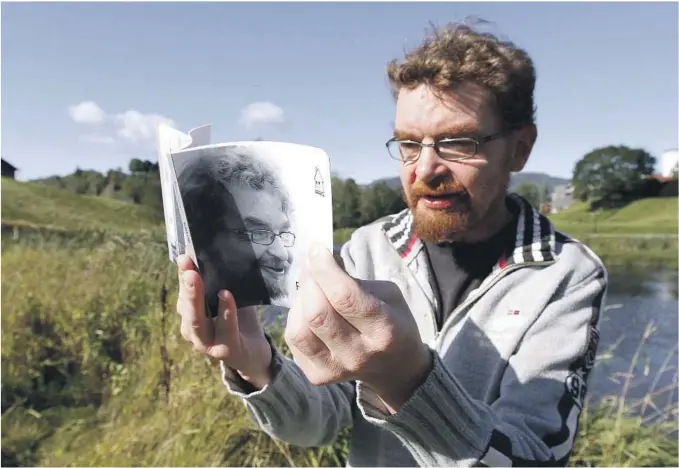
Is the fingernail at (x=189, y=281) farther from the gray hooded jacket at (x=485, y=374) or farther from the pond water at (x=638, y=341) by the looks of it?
the pond water at (x=638, y=341)

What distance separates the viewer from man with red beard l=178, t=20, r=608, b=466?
0.75m

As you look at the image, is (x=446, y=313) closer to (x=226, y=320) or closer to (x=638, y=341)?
(x=226, y=320)

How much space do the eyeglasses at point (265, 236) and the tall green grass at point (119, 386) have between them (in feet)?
6.14

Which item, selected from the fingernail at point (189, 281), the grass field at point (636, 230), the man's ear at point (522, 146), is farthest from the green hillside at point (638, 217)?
the fingernail at point (189, 281)

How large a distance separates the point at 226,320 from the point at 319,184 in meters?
0.38

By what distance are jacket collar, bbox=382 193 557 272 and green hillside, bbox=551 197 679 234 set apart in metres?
4.76

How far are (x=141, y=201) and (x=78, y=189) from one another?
6.95 feet

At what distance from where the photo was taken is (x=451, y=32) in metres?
1.54

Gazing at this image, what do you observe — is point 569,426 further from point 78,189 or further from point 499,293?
point 78,189

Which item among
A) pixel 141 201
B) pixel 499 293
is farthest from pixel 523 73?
pixel 141 201

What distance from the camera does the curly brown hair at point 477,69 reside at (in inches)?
51.7

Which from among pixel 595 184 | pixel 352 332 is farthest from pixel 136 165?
pixel 595 184

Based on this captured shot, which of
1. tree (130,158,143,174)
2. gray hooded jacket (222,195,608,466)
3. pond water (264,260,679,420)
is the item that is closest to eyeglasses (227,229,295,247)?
gray hooded jacket (222,195,608,466)

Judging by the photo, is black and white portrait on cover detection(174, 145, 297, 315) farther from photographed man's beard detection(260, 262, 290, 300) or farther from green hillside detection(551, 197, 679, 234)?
green hillside detection(551, 197, 679, 234)
